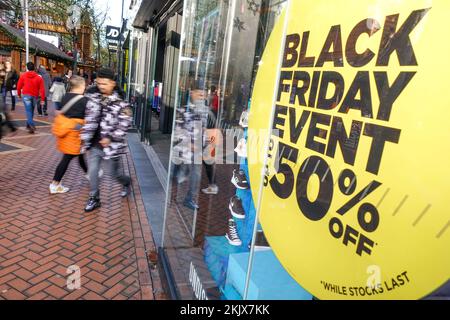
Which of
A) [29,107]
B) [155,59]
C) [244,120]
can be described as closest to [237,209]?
[244,120]

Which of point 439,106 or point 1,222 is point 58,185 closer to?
point 1,222

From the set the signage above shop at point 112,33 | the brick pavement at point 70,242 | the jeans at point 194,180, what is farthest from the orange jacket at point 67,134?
the signage above shop at point 112,33

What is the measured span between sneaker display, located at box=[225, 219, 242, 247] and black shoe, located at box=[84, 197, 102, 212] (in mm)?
2400

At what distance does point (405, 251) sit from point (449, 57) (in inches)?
23.1

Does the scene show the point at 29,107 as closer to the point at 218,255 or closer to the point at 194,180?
the point at 194,180

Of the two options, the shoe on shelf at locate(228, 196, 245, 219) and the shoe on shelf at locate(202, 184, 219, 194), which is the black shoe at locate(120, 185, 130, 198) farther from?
the shoe on shelf at locate(228, 196, 245, 219)

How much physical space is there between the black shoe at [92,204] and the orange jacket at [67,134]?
71 cm

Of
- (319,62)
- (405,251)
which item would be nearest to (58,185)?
(319,62)

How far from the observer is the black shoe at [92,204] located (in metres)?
4.36

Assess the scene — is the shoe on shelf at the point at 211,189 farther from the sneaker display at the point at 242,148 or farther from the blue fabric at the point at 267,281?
the blue fabric at the point at 267,281

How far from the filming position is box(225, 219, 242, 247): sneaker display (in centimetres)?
262

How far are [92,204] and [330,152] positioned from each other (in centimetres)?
372

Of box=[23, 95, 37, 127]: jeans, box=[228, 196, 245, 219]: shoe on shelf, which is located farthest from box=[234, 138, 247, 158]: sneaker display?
box=[23, 95, 37, 127]: jeans

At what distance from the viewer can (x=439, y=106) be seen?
3.22 ft
